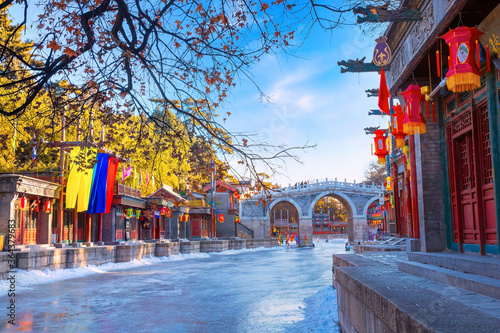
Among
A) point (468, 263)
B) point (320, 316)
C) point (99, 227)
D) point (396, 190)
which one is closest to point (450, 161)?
point (468, 263)

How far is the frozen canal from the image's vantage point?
7.41 metres

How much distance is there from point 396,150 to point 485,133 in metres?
16.2

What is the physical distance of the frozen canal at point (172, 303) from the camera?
7.41 m

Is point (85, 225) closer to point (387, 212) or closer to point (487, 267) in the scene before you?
point (387, 212)

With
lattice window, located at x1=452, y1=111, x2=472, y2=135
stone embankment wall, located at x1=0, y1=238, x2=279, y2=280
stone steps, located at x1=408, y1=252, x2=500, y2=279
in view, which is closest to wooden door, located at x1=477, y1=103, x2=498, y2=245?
lattice window, located at x1=452, y1=111, x2=472, y2=135

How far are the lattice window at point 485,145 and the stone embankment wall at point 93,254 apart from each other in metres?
12.1

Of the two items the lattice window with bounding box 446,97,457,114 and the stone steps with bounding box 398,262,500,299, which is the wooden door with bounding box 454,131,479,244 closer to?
the lattice window with bounding box 446,97,457,114

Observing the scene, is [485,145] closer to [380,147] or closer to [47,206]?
[380,147]

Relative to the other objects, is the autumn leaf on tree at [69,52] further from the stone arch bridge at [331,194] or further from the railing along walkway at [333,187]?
the railing along walkway at [333,187]

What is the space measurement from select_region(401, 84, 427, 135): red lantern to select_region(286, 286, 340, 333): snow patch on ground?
151 inches

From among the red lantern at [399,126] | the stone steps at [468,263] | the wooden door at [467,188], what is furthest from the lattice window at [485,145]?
the red lantern at [399,126]

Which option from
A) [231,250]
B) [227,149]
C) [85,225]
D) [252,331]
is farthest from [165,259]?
[227,149]

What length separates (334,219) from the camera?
269 feet

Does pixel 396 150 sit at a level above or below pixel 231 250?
above
